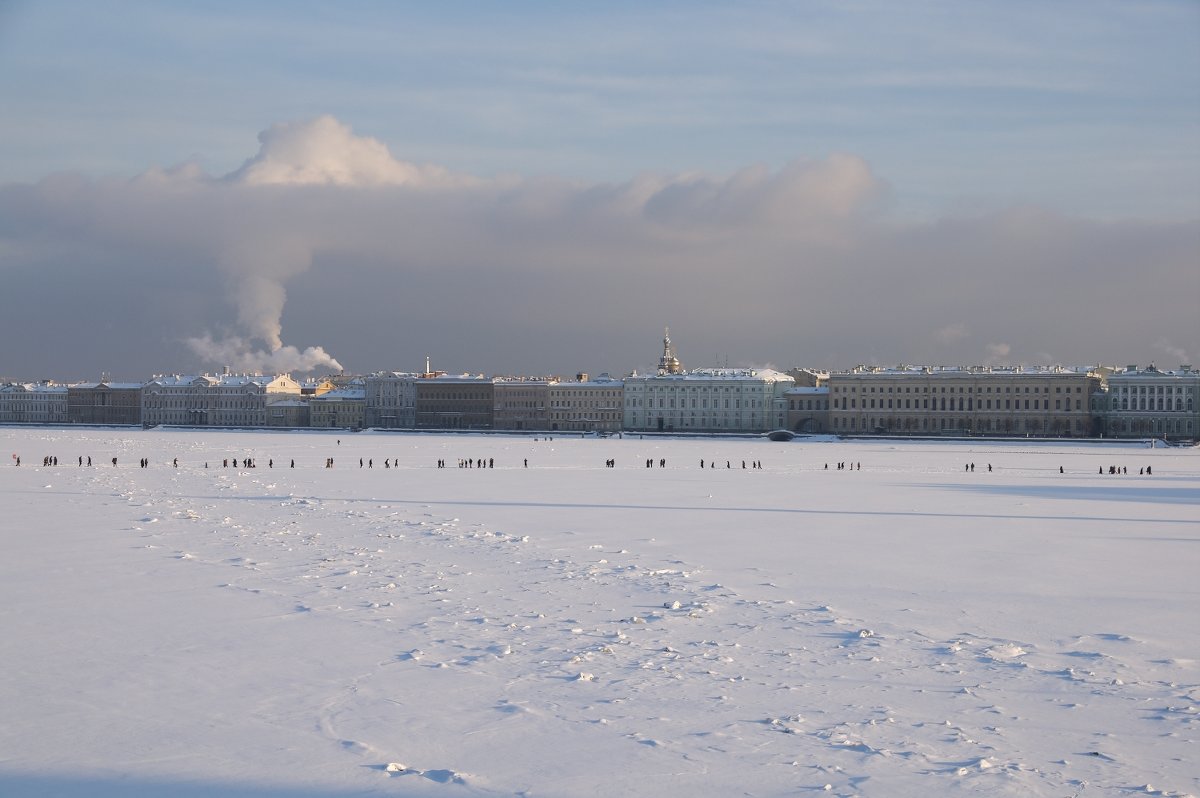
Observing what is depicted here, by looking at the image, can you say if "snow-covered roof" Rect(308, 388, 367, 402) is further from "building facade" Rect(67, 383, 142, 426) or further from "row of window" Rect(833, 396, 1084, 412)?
"row of window" Rect(833, 396, 1084, 412)

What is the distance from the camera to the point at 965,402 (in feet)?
281

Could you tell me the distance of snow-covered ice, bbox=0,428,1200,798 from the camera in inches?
255

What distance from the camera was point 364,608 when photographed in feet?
34.3

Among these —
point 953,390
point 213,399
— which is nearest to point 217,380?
point 213,399

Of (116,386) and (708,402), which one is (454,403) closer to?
(708,402)

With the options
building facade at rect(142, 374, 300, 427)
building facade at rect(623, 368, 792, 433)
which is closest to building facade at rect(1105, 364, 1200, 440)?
building facade at rect(623, 368, 792, 433)

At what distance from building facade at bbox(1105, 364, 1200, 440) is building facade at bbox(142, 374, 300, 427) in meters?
64.7

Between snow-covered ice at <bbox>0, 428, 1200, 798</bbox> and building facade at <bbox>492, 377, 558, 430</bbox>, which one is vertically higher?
building facade at <bbox>492, 377, 558, 430</bbox>

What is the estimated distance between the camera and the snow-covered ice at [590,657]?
6469 mm

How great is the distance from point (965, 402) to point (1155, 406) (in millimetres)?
11609

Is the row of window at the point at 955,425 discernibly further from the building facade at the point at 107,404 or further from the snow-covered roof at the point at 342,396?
the building facade at the point at 107,404

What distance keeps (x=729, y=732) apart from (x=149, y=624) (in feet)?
16.0

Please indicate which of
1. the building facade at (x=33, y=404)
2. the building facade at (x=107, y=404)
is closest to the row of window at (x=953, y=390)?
the building facade at (x=107, y=404)

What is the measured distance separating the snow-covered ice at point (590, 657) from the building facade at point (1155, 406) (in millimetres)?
68993
